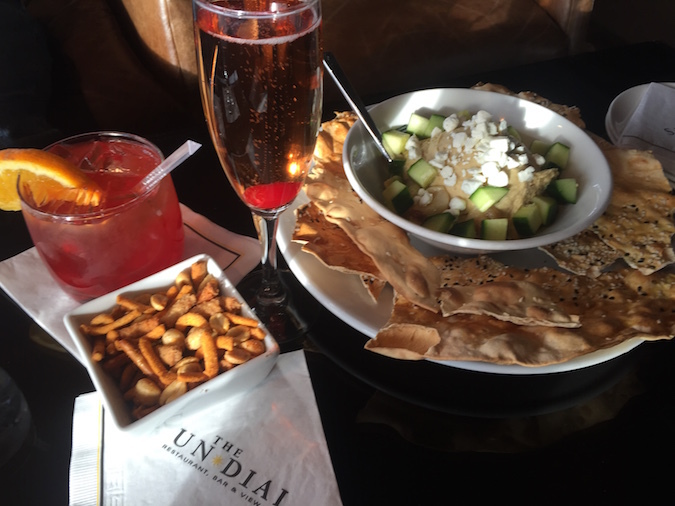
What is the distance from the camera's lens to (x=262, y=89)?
0.68m

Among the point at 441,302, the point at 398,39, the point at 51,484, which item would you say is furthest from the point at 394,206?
the point at 398,39

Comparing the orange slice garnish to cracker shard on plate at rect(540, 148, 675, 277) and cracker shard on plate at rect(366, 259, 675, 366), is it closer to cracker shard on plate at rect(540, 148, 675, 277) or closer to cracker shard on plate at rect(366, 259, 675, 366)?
cracker shard on plate at rect(366, 259, 675, 366)

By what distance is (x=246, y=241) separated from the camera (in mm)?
997

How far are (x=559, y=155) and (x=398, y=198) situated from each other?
30 centimetres

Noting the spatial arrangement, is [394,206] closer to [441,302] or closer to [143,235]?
[441,302]

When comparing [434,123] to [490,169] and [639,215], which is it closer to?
[490,169]

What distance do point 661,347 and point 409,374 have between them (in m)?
0.39

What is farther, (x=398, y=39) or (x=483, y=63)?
(x=483, y=63)

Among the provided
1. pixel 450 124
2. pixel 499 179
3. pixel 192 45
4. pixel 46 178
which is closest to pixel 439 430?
pixel 499 179

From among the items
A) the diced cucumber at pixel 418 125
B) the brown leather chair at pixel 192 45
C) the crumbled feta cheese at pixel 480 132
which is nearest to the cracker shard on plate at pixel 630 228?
the crumbled feta cheese at pixel 480 132

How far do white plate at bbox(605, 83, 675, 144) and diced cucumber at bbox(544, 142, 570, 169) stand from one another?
0.35 metres

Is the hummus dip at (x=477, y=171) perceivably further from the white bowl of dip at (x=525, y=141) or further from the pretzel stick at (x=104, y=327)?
the pretzel stick at (x=104, y=327)

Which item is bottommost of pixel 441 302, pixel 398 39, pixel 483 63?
pixel 483 63

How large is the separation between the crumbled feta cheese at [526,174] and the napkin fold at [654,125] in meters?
0.48
